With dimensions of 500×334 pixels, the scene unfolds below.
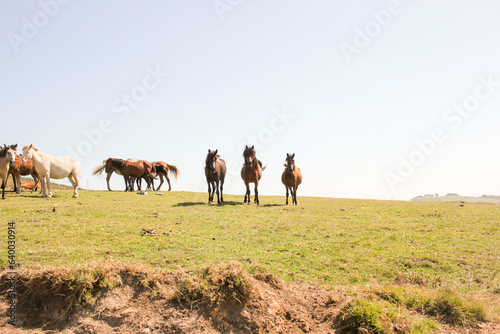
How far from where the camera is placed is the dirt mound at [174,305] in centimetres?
518

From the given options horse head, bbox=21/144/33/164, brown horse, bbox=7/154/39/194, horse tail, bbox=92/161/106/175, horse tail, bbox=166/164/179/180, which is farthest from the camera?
horse tail, bbox=166/164/179/180

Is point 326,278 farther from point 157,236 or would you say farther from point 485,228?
point 485,228

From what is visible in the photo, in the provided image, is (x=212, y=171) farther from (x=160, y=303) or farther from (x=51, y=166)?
(x=160, y=303)

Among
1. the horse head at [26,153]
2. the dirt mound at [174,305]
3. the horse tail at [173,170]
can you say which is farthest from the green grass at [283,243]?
the horse tail at [173,170]

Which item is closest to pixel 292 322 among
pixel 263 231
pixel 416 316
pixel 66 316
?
pixel 416 316

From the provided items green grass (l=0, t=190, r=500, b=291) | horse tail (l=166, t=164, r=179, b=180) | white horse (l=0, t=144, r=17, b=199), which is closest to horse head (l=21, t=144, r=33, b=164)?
white horse (l=0, t=144, r=17, b=199)

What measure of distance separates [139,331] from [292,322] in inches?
88.9

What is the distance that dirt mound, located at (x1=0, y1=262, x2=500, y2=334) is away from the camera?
5176mm

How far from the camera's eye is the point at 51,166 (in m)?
17.9

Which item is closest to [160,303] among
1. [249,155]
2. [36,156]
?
[249,155]

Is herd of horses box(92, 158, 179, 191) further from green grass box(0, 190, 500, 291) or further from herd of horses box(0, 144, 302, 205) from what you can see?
green grass box(0, 190, 500, 291)

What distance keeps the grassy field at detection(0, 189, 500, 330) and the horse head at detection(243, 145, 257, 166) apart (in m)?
4.73

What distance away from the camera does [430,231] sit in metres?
10.7

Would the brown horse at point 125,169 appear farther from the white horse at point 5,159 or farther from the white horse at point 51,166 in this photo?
the white horse at point 5,159
